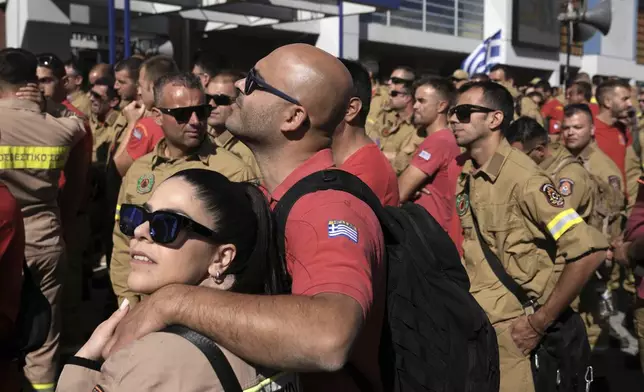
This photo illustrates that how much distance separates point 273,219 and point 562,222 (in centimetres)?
221

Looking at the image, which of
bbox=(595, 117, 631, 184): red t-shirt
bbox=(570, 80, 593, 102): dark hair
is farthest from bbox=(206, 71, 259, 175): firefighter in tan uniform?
bbox=(570, 80, 593, 102): dark hair

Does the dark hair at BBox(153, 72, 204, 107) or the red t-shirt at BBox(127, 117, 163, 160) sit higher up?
the dark hair at BBox(153, 72, 204, 107)

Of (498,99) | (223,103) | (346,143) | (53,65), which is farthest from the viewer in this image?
(53,65)

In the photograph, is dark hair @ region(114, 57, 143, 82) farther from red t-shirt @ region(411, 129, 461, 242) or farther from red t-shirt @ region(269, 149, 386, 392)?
red t-shirt @ region(269, 149, 386, 392)

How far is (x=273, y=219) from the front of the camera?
7.02ft

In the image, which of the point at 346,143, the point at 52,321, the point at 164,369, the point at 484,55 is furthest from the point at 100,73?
the point at 484,55

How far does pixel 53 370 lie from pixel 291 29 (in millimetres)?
17861

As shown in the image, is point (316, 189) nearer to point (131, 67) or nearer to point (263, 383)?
point (263, 383)

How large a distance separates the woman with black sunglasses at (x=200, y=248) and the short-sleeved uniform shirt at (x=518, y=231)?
7.20 feet

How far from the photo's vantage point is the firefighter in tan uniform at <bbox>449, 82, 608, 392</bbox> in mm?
3930

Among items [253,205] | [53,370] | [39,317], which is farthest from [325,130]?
[53,370]

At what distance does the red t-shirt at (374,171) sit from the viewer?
3820mm

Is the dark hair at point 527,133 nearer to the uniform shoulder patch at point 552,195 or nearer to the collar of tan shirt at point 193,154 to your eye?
the uniform shoulder patch at point 552,195

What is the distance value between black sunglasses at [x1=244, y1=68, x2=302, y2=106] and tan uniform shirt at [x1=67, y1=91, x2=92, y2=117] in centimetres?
756
